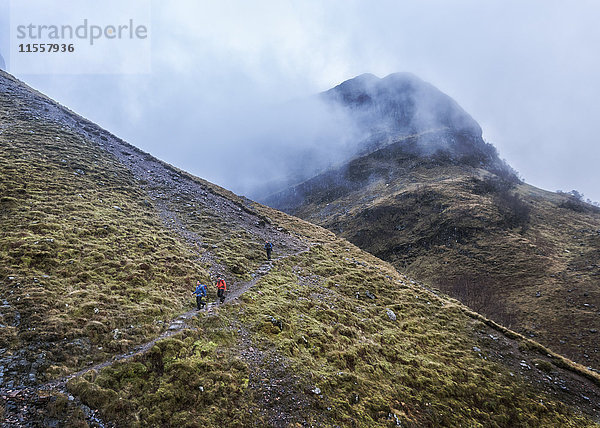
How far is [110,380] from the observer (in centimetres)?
1051

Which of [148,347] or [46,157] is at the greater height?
[46,157]

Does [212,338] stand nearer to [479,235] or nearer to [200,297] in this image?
[200,297]

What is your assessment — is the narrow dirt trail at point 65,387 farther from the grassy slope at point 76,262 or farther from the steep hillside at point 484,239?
the steep hillside at point 484,239

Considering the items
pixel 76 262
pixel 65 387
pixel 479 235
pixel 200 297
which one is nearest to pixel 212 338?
pixel 200 297

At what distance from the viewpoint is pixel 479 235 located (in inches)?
2628

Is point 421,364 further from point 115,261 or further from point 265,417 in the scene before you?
point 115,261

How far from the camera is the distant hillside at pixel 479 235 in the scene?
38.7m

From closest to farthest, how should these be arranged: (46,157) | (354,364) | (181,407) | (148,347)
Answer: (181,407), (148,347), (354,364), (46,157)

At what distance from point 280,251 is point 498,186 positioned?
10287cm

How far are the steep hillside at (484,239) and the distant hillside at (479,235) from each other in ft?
0.62

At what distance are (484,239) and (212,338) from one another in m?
71.4

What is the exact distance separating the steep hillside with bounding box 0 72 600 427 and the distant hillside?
21.0 metres

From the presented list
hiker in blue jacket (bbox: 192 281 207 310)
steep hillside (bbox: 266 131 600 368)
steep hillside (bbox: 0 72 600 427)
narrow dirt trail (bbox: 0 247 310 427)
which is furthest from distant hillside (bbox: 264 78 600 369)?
narrow dirt trail (bbox: 0 247 310 427)

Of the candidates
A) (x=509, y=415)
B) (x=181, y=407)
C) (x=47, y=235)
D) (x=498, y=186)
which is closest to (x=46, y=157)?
(x=47, y=235)
